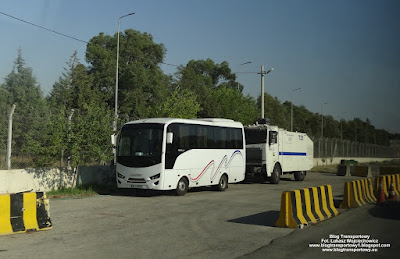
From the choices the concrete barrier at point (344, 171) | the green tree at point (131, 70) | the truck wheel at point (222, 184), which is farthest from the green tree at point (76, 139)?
the green tree at point (131, 70)

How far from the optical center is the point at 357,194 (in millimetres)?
15688

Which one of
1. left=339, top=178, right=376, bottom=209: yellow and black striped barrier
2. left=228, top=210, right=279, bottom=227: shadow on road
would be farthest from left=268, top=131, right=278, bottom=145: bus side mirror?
left=228, top=210, right=279, bottom=227: shadow on road

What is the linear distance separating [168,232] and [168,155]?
307 inches

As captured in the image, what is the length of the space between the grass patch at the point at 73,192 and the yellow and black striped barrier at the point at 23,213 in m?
7.01

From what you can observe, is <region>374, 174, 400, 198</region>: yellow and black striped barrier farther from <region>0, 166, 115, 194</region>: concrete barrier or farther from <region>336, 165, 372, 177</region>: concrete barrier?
<region>336, 165, 372, 177</region>: concrete barrier

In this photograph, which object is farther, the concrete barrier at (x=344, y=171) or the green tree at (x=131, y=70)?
the green tree at (x=131, y=70)

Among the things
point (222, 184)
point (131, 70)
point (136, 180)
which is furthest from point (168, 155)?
point (131, 70)

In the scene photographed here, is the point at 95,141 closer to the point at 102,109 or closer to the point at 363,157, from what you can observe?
the point at 102,109

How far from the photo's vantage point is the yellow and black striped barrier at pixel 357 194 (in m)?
15.0

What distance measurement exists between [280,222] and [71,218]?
5471 mm

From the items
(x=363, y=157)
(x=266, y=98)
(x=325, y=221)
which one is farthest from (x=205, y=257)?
(x=266, y=98)

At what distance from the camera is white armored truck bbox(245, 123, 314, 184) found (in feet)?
81.3

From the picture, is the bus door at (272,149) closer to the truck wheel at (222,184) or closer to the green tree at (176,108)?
the truck wheel at (222,184)

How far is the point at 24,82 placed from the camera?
47.6m
